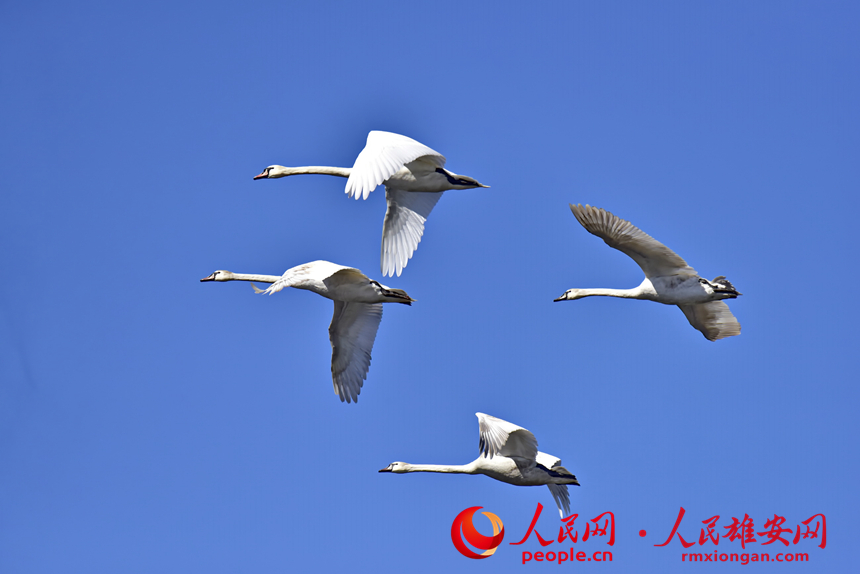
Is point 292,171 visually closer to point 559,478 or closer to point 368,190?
point 368,190

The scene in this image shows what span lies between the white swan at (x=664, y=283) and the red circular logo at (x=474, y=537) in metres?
5.88

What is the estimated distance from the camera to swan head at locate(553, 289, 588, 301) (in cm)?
2891

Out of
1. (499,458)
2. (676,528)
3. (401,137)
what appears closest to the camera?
(401,137)

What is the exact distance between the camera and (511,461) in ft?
90.2

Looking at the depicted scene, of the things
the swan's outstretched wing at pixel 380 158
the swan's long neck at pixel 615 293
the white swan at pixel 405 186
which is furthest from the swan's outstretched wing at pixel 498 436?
the swan's outstretched wing at pixel 380 158

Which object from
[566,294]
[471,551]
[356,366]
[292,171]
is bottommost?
[471,551]

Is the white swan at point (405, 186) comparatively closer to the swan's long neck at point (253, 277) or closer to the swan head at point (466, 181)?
the swan head at point (466, 181)

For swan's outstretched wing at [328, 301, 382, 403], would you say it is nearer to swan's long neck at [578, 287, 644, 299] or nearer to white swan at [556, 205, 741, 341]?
white swan at [556, 205, 741, 341]

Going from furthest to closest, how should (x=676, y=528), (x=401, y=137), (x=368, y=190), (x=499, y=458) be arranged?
1. (x=676, y=528)
2. (x=499, y=458)
3. (x=401, y=137)
4. (x=368, y=190)

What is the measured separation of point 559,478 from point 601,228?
226 inches

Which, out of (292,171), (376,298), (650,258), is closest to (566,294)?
(650,258)

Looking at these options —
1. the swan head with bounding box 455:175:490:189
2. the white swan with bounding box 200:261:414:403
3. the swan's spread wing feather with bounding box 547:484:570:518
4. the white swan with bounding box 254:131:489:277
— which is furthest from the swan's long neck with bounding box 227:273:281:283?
the swan's spread wing feather with bounding box 547:484:570:518

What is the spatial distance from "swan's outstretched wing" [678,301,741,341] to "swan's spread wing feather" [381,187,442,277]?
20.2 feet

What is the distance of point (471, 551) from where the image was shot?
30219 millimetres
